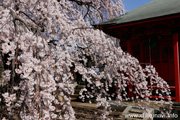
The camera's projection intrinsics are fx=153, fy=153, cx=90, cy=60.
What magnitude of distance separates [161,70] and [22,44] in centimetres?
750

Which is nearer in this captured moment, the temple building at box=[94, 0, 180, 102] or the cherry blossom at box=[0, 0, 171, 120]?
the cherry blossom at box=[0, 0, 171, 120]

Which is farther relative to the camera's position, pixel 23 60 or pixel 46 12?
pixel 46 12

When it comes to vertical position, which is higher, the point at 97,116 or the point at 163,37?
the point at 163,37

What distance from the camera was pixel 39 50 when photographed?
2.25 m

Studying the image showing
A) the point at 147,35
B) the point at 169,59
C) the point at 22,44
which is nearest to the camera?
the point at 22,44

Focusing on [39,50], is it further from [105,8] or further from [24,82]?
[105,8]

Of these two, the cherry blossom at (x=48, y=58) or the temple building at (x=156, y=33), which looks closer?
the cherry blossom at (x=48, y=58)

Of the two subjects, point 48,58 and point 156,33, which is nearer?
point 48,58

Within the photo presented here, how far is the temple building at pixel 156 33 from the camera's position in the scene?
6.16 meters

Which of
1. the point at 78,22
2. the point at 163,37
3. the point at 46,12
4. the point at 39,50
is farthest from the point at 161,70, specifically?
the point at 39,50

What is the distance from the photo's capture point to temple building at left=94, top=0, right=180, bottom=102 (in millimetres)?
6164

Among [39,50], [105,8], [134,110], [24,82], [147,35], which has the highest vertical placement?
[105,8]

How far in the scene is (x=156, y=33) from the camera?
6.94 meters

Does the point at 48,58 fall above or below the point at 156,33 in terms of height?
below
